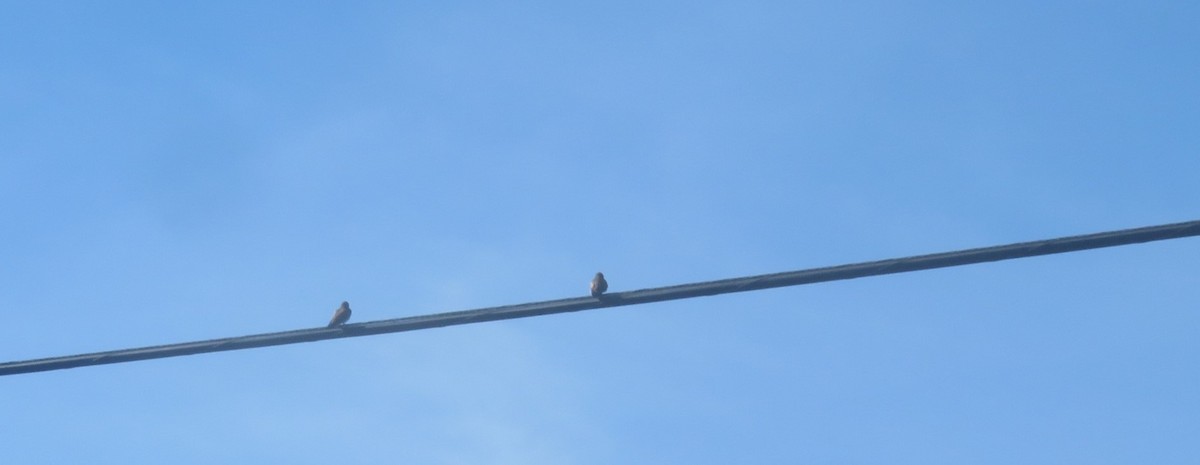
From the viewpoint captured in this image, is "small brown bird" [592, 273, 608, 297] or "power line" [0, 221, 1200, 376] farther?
"small brown bird" [592, 273, 608, 297]

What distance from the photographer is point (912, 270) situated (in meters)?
9.80

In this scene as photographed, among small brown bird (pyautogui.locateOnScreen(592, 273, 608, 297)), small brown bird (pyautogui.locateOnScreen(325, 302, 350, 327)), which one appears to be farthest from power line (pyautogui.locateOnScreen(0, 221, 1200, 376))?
small brown bird (pyautogui.locateOnScreen(325, 302, 350, 327))

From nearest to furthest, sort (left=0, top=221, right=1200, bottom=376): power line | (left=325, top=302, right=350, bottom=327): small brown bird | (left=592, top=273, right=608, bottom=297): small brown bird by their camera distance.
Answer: (left=0, top=221, right=1200, bottom=376): power line < (left=592, top=273, right=608, bottom=297): small brown bird < (left=325, top=302, right=350, bottom=327): small brown bird

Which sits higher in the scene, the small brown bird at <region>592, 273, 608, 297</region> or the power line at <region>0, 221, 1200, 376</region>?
the small brown bird at <region>592, 273, 608, 297</region>

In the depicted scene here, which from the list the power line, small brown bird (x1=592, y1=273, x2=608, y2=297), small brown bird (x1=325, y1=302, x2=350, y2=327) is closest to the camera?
the power line

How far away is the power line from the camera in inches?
372

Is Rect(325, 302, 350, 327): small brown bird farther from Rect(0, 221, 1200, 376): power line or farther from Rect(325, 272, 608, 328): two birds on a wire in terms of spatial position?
Rect(0, 221, 1200, 376): power line

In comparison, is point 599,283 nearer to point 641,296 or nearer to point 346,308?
point 346,308

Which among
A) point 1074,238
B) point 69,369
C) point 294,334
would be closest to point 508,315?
point 294,334

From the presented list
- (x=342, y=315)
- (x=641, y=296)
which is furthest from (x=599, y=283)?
(x=641, y=296)

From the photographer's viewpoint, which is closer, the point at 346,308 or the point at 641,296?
the point at 641,296

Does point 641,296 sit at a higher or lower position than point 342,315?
lower

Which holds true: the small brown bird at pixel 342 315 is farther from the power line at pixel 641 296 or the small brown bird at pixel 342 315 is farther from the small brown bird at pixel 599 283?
the power line at pixel 641 296

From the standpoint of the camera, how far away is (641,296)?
10.5 metres
